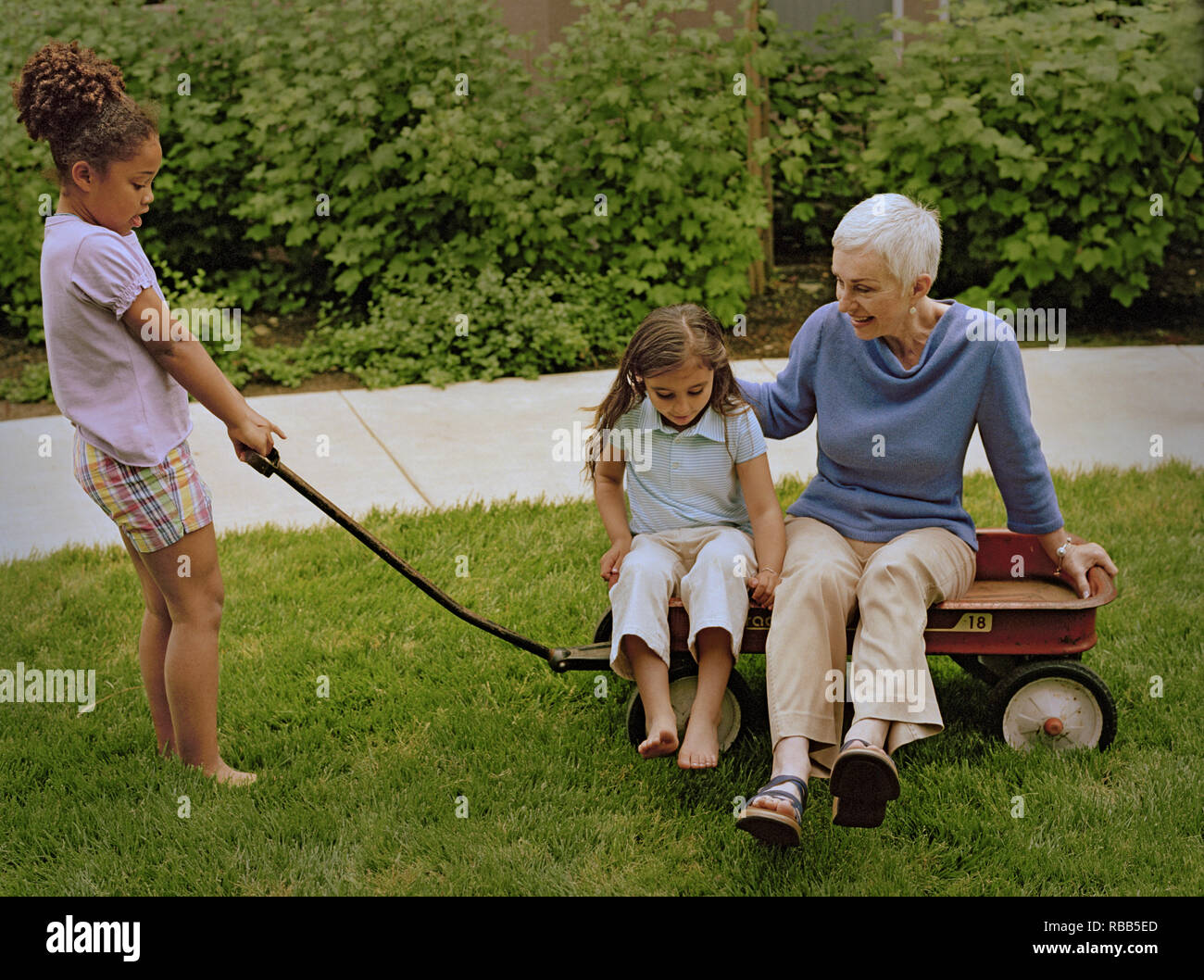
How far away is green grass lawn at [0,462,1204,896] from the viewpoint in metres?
A: 2.93

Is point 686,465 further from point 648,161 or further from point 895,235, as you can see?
point 648,161

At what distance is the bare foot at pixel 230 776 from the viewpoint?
3.24 metres

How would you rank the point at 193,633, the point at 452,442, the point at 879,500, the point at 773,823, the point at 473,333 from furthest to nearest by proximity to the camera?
the point at 473,333 → the point at 452,442 → the point at 879,500 → the point at 193,633 → the point at 773,823

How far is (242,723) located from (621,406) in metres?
1.34

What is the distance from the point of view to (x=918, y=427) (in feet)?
10.7

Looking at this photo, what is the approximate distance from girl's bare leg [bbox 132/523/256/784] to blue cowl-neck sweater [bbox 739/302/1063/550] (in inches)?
60.5

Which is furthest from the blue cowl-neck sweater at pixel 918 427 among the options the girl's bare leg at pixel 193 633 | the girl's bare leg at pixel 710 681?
the girl's bare leg at pixel 193 633

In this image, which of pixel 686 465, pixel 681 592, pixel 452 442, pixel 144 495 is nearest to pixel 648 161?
pixel 452 442

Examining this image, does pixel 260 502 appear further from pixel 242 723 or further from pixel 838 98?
pixel 838 98

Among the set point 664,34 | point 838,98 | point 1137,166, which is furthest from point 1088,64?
point 664,34

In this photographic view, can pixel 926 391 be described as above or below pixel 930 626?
above

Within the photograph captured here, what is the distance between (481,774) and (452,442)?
248 cm

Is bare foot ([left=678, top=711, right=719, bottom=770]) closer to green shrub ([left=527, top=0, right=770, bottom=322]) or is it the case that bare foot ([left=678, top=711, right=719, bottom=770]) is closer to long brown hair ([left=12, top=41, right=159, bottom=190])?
long brown hair ([left=12, top=41, right=159, bottom=190])

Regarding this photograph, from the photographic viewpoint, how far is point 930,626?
315 centimetres
